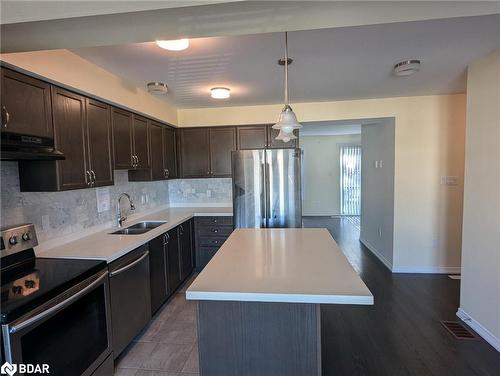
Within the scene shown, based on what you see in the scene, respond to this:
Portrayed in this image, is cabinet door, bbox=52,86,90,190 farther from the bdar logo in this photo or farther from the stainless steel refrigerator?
the stainless steel refrigerator

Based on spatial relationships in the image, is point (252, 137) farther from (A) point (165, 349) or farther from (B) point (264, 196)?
(A) point (165, 349)

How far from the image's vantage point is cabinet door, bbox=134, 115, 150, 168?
3.03 metres

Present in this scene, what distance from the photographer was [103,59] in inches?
87.4

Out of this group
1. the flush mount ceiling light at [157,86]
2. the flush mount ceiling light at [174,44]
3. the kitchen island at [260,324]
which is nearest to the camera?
the kitchen island at [260,324]

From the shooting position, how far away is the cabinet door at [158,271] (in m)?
2.64

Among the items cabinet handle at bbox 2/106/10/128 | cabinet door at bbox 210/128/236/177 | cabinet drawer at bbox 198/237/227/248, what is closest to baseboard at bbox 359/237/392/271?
cabinet drawer at bbox 198/237/227/248

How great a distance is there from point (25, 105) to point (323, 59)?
2.13 meters

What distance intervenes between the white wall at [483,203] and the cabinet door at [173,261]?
2.90 meters

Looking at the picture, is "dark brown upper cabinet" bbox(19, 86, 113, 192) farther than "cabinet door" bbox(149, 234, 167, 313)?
No

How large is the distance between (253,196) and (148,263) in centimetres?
152

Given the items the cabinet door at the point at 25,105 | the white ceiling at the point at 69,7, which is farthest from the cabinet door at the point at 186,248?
the white ceiling at the point at 69,7

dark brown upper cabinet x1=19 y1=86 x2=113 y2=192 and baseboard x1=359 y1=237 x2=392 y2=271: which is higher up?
dark brown upper cabinet x1=19 y1=86 x2=113 y2=192

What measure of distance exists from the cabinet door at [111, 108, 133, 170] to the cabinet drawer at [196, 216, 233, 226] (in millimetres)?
1289

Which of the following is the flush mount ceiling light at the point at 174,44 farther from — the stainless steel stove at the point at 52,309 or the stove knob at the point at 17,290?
the stove knob at the point at 17,290
